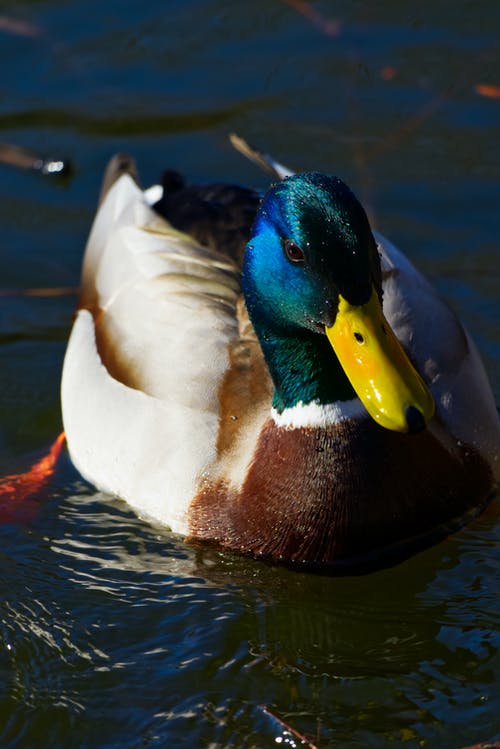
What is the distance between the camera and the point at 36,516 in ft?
20.8

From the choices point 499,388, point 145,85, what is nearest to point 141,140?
point 145,85

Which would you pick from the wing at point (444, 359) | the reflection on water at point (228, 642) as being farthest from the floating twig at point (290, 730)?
the wing at point (444, 359)

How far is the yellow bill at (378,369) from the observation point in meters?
4.88

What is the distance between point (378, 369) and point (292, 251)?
0.57 meters

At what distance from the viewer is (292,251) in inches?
205

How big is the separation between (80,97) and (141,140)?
0.63 m

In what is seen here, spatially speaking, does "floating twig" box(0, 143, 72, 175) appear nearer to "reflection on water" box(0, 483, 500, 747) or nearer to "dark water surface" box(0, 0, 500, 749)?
"dark water surface" box(0, 0, 500, 749)

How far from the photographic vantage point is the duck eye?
5.16 meters

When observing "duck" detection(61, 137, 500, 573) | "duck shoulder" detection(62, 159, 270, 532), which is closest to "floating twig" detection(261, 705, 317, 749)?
"duck" detection(61, 137, 500, 573)

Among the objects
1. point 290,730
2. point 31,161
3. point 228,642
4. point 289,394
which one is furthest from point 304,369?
point 31,161

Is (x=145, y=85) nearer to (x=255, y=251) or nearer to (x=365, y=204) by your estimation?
(x=365, y=204)

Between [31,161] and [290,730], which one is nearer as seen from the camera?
[290,730]

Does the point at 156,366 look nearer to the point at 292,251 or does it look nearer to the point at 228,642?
the point at 292,251

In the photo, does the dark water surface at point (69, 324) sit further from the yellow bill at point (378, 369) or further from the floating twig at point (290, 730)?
the yellow bill at point (378, 369)
